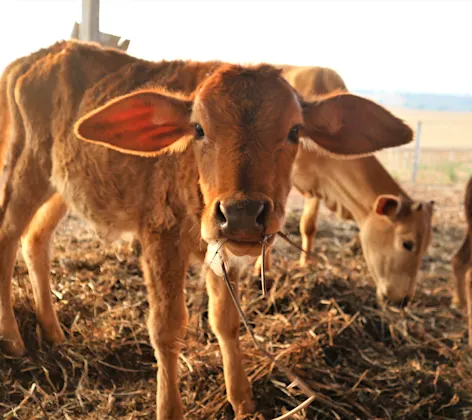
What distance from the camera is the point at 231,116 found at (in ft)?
6.93

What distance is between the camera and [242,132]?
6.82 ft

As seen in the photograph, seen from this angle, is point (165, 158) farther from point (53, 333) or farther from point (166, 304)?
point (53, 333)

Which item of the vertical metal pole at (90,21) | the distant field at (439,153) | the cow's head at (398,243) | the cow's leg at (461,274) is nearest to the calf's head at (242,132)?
the vertical metal pole at (90,21)

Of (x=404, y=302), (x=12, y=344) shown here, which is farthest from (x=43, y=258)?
(x=404, y=302)

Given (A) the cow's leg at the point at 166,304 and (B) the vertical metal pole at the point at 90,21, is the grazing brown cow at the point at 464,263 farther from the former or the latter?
(B) the vertical metal pole at the point at 90,21

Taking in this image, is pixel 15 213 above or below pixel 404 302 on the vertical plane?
above

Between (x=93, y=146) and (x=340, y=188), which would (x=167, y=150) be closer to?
(x=93, y=146)

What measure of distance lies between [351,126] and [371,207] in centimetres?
223

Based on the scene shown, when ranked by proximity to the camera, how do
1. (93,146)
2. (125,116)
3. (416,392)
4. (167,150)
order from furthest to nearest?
(416,392), (93,146), (167,150), (125,116)

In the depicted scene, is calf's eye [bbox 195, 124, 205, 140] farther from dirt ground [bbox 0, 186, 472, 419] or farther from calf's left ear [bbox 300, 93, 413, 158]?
dirt ground [bbox 0, 186, 472, 419]

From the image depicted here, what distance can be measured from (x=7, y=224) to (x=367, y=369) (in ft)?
8.18

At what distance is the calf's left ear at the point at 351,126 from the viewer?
2498 mm

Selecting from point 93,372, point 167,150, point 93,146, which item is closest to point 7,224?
point 93,146

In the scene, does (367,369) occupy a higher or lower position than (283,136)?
lower
